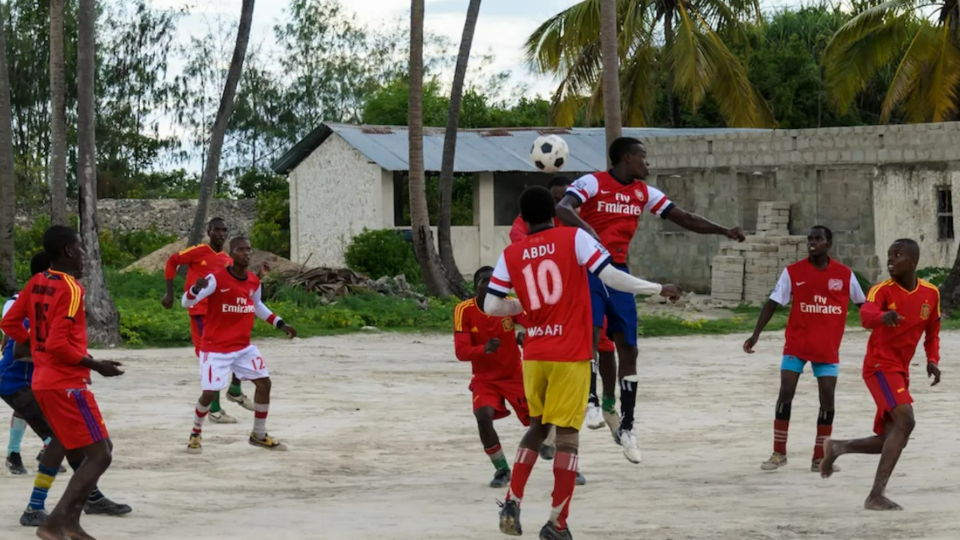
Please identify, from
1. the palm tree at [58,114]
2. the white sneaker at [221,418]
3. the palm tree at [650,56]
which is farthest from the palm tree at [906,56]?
the white sneaker at [221,418]

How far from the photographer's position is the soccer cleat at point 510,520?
25.0ft

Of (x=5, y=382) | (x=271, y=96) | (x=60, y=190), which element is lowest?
(x=5, y=382)

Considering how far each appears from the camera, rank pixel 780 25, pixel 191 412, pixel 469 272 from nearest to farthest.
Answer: pixel 191 412
pixel 469 272
pixel 780 25

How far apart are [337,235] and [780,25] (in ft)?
77.4

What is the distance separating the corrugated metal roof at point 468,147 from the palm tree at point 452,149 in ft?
10.8

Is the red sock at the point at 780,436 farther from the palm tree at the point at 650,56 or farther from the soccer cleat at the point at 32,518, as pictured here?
the palm tree at the point at 650,56

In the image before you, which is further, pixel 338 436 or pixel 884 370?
pixel 338 436

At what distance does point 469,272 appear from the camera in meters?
35.1

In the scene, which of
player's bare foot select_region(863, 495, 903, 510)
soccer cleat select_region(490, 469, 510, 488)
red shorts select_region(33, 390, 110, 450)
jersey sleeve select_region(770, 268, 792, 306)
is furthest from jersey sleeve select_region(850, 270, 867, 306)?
red shorts select_region(33, 390, 110, 450)

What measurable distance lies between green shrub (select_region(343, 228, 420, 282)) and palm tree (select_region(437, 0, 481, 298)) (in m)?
1.29

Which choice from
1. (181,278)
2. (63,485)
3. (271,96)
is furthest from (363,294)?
(271,96)

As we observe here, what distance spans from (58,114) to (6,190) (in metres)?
3.03

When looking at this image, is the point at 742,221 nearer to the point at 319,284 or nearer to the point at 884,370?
the point at 319,284

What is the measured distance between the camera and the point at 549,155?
10883 millimetres
